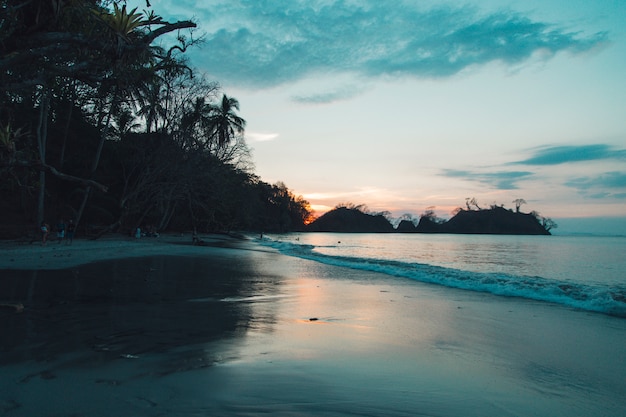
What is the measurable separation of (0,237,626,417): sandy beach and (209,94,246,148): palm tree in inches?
1339

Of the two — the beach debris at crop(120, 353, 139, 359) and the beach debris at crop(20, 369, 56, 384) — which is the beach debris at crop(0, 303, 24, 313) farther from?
the beach debris at crop(20, 369, 56, 384)

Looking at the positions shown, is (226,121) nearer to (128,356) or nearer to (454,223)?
(128,356)

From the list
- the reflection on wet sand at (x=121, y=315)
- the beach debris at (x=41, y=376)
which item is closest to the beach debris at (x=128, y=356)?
the reflection on wet sand at (x=121, y=315)

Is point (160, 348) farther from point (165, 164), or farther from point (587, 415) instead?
point (165, 164)

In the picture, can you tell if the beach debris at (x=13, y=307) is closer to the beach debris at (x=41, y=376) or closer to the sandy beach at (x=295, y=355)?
the sandy beach at (x=295, y=355)

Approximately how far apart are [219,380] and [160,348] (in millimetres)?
1207

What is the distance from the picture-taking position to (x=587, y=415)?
2.91m

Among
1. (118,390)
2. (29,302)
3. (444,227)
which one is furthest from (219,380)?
(444,227)

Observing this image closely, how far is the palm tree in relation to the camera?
133 ft

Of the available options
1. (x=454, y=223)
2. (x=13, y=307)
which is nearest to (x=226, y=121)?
(x=13, y=307)

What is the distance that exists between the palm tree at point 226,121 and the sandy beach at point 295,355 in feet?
112

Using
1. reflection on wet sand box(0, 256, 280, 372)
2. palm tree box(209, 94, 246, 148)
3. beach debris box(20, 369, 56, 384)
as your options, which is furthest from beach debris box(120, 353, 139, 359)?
palm tree box(209, 94, 246, 148)

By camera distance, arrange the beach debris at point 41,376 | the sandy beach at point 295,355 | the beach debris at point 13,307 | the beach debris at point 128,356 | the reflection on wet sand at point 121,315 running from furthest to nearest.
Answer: the beach debris at point 13,307, the reflection on wet sand at point 121,315, the beach debris at point 128,356, the beach debris at point 41,376, the sandy beach at point 295,355

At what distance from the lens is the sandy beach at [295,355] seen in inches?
112
